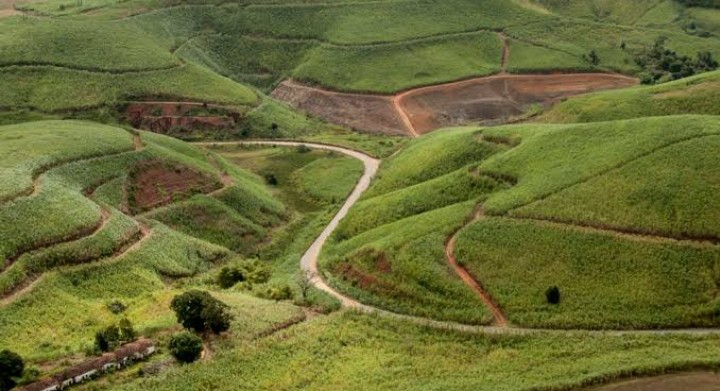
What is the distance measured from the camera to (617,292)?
2418 inches

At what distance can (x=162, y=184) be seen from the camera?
92.2m

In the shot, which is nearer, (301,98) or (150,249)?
(150,249)

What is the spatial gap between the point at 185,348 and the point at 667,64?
134 m

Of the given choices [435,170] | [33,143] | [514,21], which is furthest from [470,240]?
[514,21]

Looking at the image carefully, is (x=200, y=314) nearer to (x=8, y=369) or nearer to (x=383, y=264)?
(x=8, y=369)

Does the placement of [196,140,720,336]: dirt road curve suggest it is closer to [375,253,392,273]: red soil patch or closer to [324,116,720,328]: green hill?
[324,116,720,328]: green hill

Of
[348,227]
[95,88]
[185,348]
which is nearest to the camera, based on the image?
[185,348]

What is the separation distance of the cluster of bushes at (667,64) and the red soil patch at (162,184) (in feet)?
302

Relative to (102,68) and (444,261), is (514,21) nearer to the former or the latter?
(102,68)

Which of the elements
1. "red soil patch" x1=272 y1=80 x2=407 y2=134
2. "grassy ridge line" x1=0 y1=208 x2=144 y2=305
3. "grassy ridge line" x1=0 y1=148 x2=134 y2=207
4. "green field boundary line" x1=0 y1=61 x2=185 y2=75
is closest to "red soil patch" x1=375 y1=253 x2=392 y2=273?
"grassy ridge line" x1=0 y1=208 x2=144 y2=305

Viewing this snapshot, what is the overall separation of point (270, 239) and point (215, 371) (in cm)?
4006

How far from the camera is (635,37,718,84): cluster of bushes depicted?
486ft

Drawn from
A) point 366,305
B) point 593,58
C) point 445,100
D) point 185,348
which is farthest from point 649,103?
point 185,348

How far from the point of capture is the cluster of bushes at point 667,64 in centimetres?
14800
